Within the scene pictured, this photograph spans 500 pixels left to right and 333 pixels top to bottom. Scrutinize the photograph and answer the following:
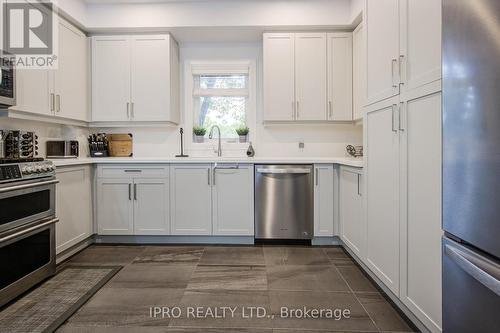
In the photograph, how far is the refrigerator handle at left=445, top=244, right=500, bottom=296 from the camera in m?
0.80

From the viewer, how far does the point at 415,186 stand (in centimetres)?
159

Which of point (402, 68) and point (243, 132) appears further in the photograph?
point (243, 132)

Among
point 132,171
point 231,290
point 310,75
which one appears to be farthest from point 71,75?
point 231,290

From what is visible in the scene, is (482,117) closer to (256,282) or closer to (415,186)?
(415,186)

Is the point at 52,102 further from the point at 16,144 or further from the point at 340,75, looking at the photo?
the point at 340,75

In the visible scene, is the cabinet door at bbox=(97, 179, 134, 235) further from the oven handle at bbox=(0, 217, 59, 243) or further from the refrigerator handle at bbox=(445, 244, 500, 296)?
the refrigerator handle at bbox=(445, 244, 500, 296)

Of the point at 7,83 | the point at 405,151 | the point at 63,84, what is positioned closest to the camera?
the point at 405,151

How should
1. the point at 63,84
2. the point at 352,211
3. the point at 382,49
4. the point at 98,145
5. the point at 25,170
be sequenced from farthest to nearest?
the point at 98,145 → the point at 63,84 → the point at 352,211 → the point at 25,170 → the point at 382,49

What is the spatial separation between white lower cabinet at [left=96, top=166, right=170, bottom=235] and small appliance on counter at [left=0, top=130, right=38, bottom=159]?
2.24 feet

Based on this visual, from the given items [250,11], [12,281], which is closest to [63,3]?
[250,11]

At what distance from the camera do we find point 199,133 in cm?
376

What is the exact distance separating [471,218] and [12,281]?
8.31 feet

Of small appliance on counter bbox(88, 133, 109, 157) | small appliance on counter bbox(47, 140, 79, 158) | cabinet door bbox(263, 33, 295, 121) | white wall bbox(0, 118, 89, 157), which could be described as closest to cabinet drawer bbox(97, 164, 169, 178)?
small appliance on counter bbox(47, 140, 79, 158)

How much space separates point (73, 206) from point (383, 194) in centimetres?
273
